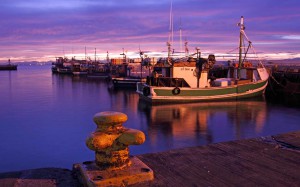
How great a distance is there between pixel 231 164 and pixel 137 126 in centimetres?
1595

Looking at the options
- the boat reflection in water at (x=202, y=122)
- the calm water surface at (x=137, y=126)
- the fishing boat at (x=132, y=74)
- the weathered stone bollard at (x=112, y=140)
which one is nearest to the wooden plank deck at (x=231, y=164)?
the weathered stone bollard at (x=112, y=140)

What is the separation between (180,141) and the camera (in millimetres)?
16078

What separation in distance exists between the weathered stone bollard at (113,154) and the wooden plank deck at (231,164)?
24 cm

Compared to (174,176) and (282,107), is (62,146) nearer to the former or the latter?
(174,176)

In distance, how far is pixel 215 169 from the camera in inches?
185

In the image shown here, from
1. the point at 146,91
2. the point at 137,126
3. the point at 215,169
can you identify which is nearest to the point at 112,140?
the point at 215,169

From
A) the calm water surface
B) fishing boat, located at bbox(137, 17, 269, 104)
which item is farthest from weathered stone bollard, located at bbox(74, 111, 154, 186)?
fishing boat, located at bbox(137, 17, 269, 104)

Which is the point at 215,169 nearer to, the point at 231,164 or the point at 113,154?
the point at 231,164

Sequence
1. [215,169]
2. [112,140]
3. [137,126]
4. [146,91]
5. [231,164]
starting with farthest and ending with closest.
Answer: [146,91] → [137,126] → [231,164] → [215,169] → [112,140]

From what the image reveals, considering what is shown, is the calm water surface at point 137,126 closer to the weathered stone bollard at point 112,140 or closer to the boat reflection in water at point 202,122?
the boat reflection in water at point 202,122

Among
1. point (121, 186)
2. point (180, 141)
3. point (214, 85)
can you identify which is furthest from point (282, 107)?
point (121, 186)

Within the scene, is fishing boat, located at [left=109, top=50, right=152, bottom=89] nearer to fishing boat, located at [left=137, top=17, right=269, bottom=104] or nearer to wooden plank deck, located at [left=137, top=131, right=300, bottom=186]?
fishing boat, located at [left=137, top=17, right=269, bottom=104]

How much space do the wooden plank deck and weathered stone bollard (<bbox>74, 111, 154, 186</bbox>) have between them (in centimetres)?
24

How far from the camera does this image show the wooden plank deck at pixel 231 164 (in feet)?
14.0
